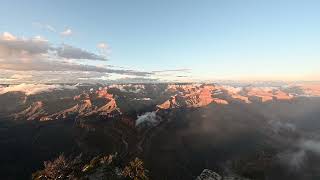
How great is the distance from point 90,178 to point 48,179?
23704 millimetres

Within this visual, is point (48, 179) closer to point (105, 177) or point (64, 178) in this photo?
point (64, 178)

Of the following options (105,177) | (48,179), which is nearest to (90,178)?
(105,177)

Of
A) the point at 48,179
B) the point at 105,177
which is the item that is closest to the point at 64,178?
the point at 48,179

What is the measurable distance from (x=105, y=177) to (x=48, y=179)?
32.4 metres

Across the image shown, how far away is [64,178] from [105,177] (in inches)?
929

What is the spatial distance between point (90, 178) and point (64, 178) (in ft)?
48.8

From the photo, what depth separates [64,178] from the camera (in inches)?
7702

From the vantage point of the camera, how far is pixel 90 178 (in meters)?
199

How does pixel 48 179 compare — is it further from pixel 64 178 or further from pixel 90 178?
pixel 90 178

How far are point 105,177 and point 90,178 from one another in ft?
29.1

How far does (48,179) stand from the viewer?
192875 mm

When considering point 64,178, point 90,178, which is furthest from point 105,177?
point 64,178

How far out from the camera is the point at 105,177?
655ft
